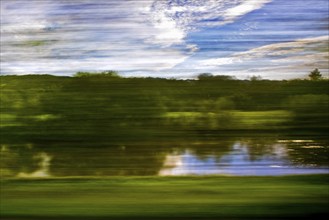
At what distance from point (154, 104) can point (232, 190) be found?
0.66m

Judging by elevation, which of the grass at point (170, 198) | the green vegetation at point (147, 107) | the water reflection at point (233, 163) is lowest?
the grass at point (170, 198)

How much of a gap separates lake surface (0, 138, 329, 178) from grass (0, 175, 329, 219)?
0.05 metres

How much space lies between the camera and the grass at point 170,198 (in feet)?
9.12

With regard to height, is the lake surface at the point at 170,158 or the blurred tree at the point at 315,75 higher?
the blurred tree at the point at 315,75

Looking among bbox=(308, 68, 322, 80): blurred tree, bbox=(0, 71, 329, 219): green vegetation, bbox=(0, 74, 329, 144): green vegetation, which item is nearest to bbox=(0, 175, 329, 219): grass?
bbox=(0, 71, 329, 219): green vegetation

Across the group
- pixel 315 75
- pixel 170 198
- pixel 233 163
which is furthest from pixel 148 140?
pixel 315 75

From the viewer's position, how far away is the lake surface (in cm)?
276

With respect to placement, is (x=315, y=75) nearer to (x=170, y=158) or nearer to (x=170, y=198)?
(x=170, y=158)

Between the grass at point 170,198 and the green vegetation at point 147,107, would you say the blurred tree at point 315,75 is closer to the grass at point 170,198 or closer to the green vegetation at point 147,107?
the green vegetation at point 147,107

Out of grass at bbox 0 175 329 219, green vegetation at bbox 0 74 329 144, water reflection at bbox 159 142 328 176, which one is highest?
green vegetation at bbox 0 74 329 144

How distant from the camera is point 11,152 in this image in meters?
2.78

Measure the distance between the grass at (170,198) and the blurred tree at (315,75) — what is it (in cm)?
57

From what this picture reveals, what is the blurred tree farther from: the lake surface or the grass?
the grass

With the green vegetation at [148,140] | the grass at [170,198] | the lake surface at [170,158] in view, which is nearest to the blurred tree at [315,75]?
Answer: the green vegetation at [148,140]
